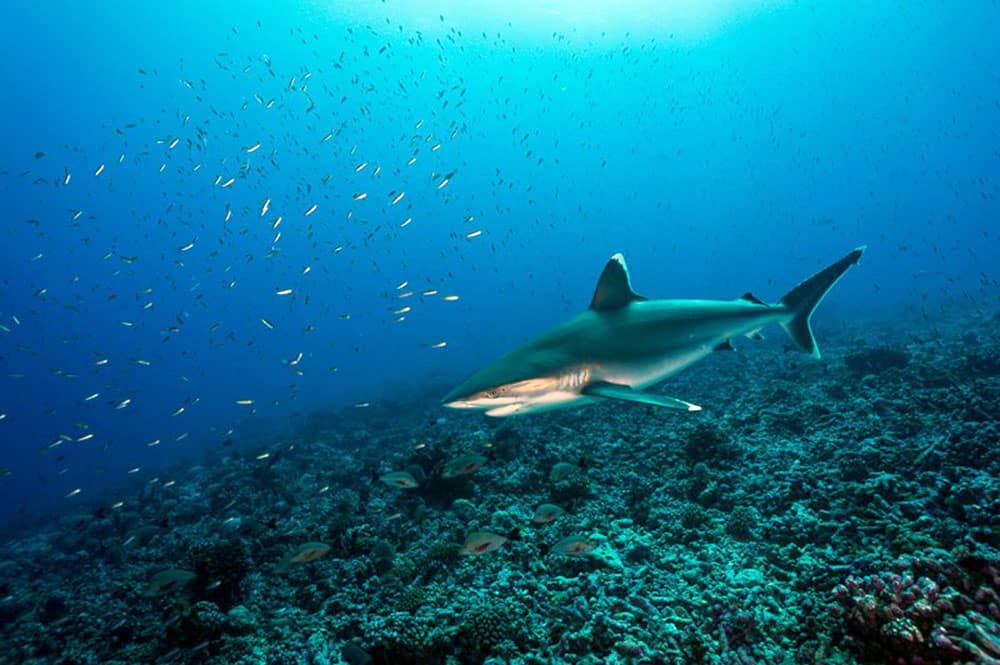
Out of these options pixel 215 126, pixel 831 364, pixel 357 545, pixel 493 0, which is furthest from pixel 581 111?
pixel 357 545

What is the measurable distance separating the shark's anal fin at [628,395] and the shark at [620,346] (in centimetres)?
1

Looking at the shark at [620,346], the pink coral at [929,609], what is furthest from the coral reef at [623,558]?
the shark at [620,346]

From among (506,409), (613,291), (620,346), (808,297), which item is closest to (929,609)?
(620,346)

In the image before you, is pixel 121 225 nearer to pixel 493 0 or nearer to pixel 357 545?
pixel 493 0

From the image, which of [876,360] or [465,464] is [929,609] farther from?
[876,360]

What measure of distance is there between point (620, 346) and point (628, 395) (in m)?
0.91

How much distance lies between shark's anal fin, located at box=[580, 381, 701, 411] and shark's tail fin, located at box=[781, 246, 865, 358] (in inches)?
119

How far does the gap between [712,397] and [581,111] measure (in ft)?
502

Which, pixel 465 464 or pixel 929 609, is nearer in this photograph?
pixel 929 609

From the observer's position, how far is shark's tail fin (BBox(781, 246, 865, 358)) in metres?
6.04

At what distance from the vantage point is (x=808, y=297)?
6270mm

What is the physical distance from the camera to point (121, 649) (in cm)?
518

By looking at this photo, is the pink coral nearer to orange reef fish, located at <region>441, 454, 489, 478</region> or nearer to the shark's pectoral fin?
the shark's pectoral fin

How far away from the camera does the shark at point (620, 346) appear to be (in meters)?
4.55
